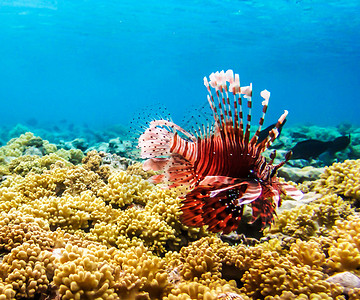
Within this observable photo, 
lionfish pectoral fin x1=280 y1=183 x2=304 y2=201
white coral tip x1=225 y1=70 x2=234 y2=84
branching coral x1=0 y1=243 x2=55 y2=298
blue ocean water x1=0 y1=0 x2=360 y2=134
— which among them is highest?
blue ocean water x1=0 y1=0 x2=360 y2=134

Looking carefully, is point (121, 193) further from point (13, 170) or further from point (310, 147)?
point (310, 147)

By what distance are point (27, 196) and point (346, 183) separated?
4753 millimetres

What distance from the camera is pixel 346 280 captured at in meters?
1.98

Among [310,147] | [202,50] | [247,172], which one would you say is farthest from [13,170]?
[202,50]

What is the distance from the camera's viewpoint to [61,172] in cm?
408

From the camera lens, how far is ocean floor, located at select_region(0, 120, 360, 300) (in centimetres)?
183

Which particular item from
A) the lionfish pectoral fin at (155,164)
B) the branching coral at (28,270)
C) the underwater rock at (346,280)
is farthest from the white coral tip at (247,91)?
the branching coral at (28,270)

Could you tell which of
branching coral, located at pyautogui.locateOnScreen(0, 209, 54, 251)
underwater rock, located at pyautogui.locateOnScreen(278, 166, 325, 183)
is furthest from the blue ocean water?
underwater rock, located at pyautogui.locateOnScreen(278, 166, 325, 183)

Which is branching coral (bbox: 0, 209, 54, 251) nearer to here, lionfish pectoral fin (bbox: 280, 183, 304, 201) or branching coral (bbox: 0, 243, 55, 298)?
branching coral (bbox: 0, 243, 55, 298)

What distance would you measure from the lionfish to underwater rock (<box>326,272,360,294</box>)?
648mm

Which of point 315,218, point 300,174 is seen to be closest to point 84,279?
point 315,218

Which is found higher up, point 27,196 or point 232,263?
point 27,196

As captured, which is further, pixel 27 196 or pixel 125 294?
pixel 27 196

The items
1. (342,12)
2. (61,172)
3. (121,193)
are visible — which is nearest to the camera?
(121,193)
